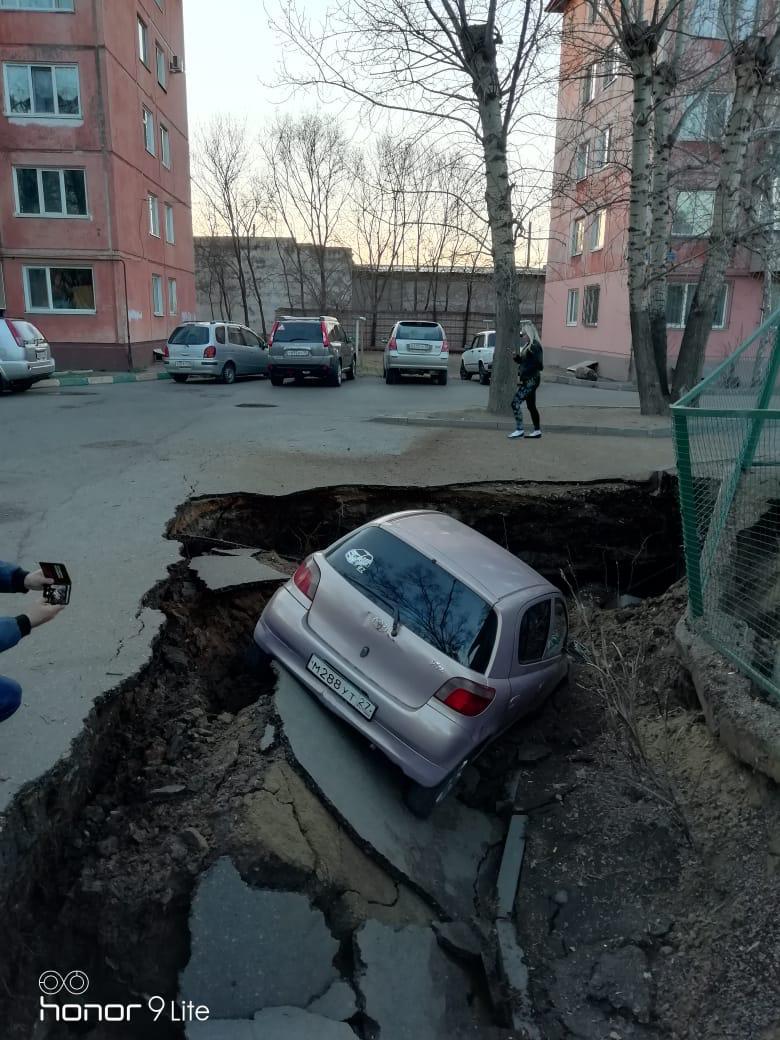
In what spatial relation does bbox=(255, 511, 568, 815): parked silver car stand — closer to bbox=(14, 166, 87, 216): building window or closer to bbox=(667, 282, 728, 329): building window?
bbox=(14, 166, 87, 216): building window

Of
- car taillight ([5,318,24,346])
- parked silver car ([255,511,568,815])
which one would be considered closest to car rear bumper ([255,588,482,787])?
parked silver car ([255,511,568,815])

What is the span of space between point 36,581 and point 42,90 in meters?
23.3

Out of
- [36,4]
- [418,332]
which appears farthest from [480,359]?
[36,4]

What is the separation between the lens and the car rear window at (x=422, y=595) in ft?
13.9

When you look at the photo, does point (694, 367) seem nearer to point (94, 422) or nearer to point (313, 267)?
point (94, 422)

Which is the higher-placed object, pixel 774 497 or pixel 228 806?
pixel 774 497

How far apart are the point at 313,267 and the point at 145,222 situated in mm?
18172

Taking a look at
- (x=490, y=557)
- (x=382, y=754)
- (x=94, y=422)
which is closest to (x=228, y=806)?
(x=382, y=754)

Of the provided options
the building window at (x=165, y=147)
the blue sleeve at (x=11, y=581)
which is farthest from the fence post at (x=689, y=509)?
the building window at (x=165, y=147)

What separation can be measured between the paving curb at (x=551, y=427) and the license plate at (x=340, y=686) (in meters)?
8.10

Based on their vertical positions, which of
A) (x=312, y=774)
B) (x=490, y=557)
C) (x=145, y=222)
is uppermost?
(x=145, y=222)

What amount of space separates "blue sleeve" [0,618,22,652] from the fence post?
397 centimetres

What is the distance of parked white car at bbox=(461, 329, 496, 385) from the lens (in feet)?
78.9

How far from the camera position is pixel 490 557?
4.89 m
